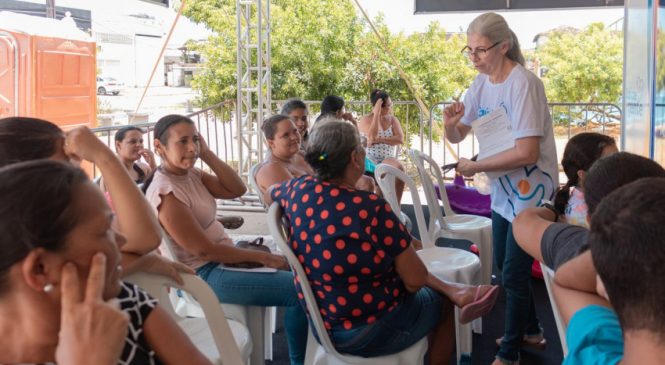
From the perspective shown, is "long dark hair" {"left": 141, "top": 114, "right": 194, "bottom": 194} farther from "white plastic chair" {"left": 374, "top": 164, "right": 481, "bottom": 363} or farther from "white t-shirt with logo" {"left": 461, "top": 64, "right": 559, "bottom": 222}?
"white t-shirt with logo" {"left": 461, "top": 64, "right": 559, "bottom": 222}

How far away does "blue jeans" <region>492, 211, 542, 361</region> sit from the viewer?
8.77 feet

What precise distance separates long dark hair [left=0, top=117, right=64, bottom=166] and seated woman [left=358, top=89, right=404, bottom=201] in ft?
14.3

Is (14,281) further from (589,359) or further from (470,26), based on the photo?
(470,26)

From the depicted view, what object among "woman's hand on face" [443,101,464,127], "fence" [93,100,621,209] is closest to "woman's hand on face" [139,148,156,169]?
"fence" [93,100,621,209]

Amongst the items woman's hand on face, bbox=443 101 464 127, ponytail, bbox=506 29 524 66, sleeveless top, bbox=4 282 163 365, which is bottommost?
sleeveless top, bbox=4 282 163 365

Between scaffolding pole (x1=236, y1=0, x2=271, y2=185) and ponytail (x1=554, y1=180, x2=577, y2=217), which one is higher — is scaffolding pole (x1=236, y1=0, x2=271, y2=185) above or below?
above

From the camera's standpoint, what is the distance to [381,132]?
20.1 ft

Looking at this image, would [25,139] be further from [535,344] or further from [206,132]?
[206,132]

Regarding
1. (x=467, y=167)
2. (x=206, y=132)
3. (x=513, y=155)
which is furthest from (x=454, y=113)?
(x=206, y=132)

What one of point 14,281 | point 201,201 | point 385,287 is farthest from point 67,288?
point 201,201

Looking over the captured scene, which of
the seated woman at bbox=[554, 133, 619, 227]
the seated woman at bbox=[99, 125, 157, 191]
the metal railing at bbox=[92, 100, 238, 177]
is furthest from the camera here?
the metal railing at bbox=[92, 100, 238, 177]

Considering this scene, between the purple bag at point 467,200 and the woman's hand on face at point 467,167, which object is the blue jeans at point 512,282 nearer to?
the woman's hand on face at point 467,167

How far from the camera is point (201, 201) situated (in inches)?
105

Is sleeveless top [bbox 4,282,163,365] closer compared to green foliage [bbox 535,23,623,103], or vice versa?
sleeveless top [bbox 4,282,163,365]
